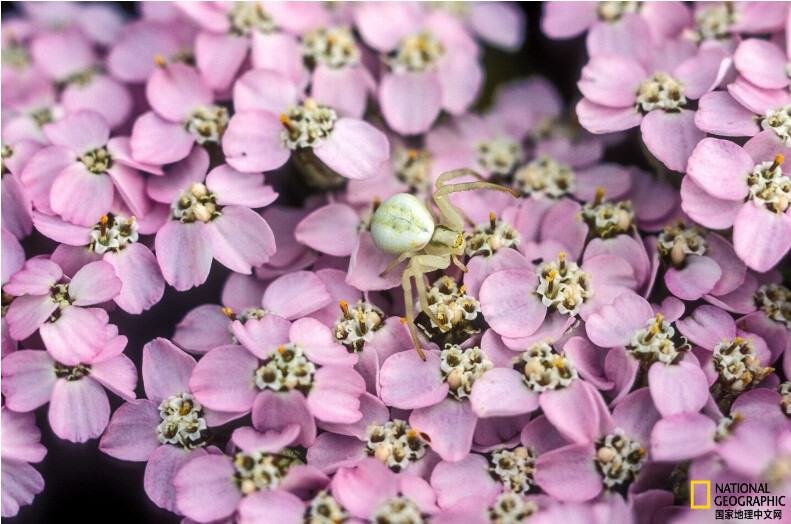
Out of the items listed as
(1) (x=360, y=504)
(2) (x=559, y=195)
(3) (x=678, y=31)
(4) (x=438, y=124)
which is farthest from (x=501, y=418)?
(3) (x=678, y=31)

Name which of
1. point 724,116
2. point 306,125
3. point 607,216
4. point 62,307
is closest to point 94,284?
point 62,307

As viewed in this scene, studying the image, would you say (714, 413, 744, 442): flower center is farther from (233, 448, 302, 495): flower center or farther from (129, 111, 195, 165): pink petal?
(129, 111, 195, 165): pink petal

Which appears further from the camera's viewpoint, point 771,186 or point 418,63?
point 418,63

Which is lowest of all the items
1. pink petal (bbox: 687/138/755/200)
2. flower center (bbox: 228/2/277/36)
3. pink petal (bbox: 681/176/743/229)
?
pink petal (bbox: 681/176/743/229)

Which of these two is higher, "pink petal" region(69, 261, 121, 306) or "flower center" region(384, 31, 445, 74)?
"flower center" region(384, 31, 445, 74)

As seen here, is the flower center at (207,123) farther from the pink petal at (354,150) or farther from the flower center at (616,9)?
the flower center at (616,9)

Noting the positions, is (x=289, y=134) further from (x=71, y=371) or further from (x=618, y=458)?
(x=618, y=458)

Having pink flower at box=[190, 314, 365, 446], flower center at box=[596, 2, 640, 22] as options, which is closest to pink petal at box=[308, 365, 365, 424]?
pink flower at box=[190, 314, 365, 446]
